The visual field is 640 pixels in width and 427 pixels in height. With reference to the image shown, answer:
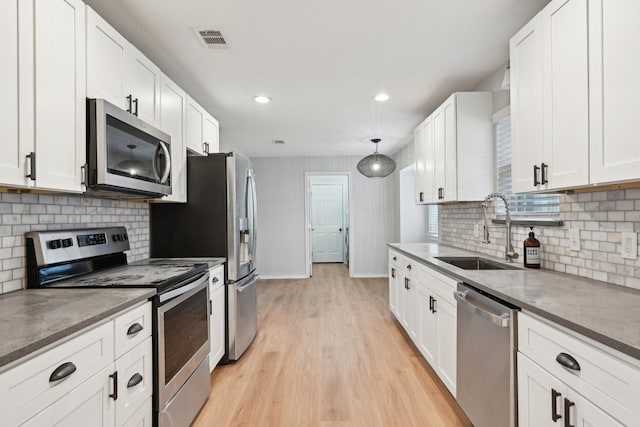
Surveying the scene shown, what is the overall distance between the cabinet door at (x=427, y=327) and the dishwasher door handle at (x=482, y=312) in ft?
1.81

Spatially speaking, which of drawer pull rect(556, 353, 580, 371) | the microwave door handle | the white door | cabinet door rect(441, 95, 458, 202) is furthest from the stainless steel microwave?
the white door

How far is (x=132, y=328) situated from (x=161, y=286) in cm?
27

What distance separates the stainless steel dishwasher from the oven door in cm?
156

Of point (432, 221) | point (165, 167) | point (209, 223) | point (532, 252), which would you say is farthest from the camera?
point (432, 221)

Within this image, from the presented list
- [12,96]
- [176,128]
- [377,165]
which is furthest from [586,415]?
[377,165]

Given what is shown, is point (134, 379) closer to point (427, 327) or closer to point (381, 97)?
point (427, 327)

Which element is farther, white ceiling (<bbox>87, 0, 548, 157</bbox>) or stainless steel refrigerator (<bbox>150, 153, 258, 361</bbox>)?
stainless steel refrigerator (<bbox>150, 153, 258, 361</bbox>)

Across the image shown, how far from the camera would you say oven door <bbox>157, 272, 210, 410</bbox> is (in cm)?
168

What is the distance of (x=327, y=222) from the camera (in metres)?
8.95

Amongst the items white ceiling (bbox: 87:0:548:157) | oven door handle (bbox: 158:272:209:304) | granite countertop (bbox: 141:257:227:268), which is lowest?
oven door handle (bbox: 158:272:209:304)

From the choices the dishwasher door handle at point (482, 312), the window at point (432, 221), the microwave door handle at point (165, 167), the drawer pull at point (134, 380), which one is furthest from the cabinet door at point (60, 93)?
the window at point (432, 221)

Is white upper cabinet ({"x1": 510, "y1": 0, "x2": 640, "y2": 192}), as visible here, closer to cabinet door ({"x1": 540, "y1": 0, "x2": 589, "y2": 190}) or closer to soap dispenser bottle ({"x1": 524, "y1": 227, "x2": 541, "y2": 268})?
cabinet door ({"x1": 540, "y1": 0, "x2": 589, "y2": 190})

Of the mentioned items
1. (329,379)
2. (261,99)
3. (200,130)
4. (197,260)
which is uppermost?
(261,99)

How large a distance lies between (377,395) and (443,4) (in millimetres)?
2493
